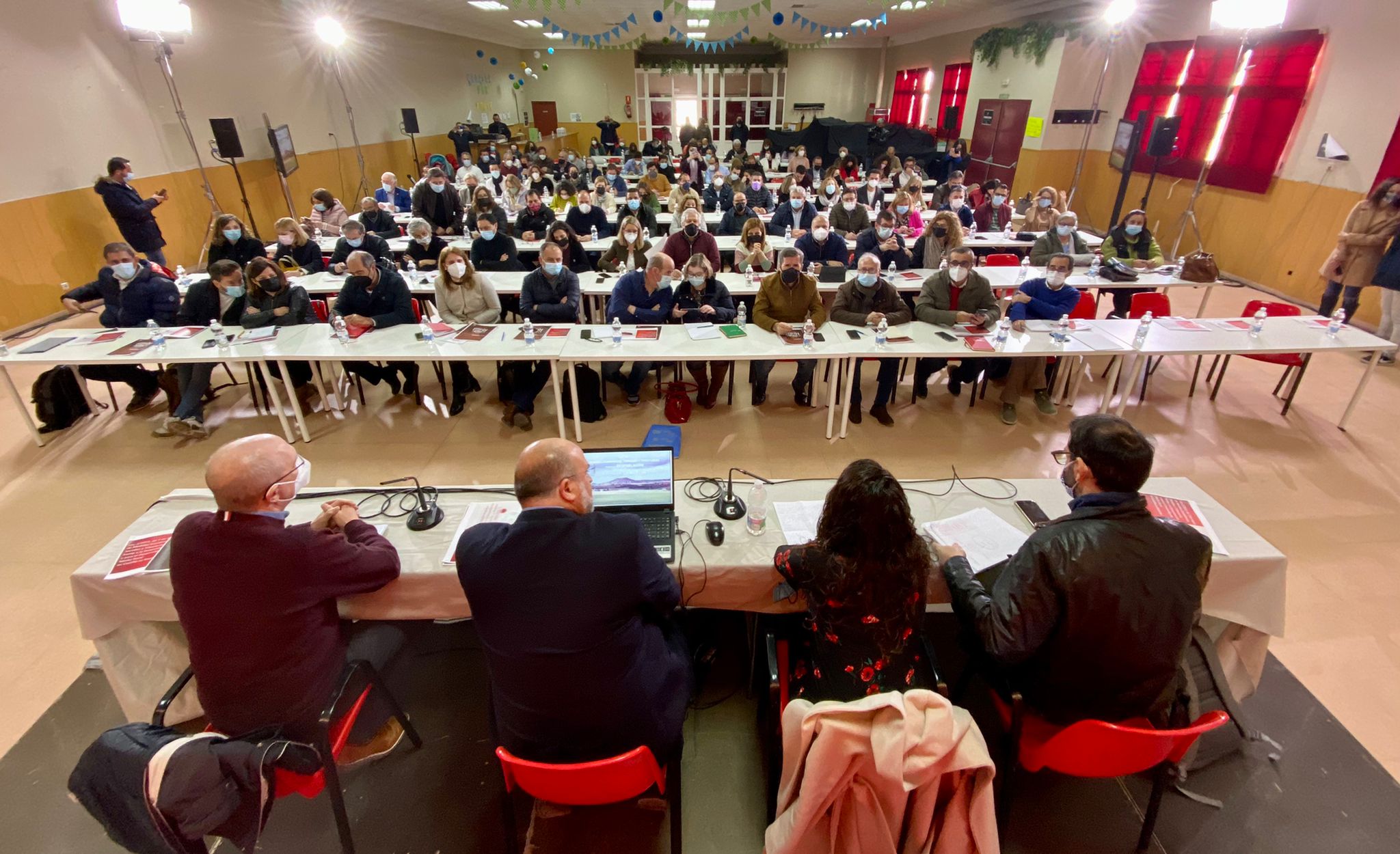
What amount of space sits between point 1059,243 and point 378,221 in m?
7.94

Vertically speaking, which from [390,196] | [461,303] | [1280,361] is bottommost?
[1280,361]

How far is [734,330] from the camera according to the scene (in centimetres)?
479

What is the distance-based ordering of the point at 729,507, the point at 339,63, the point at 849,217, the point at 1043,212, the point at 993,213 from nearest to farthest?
the point at 729,507 < the point at 849,217 < the point at 1043,212 < the point at 993,213 < the point at 339,63

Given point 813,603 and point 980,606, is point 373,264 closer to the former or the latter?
point 813,603

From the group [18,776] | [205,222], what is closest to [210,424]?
[18,776]

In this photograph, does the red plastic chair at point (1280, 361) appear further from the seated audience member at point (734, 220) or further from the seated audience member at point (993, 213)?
the seated audience member at point (734, 220)

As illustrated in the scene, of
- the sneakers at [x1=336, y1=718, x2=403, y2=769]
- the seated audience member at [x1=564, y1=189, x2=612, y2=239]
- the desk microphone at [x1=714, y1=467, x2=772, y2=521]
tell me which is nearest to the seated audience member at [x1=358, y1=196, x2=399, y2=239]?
the seated audience member at [x1=564, y1=189, x2=612, y2=239]

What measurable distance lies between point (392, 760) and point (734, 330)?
11.2 ft

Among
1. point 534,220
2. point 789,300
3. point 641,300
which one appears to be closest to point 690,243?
point 641,300

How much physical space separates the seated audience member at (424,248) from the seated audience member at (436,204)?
2.00 metres

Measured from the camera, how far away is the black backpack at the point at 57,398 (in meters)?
4.72

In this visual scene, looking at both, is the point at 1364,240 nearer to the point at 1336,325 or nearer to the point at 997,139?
the point at 1336,325

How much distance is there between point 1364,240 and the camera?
19.3 ft

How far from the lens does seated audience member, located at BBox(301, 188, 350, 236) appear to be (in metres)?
8.40
